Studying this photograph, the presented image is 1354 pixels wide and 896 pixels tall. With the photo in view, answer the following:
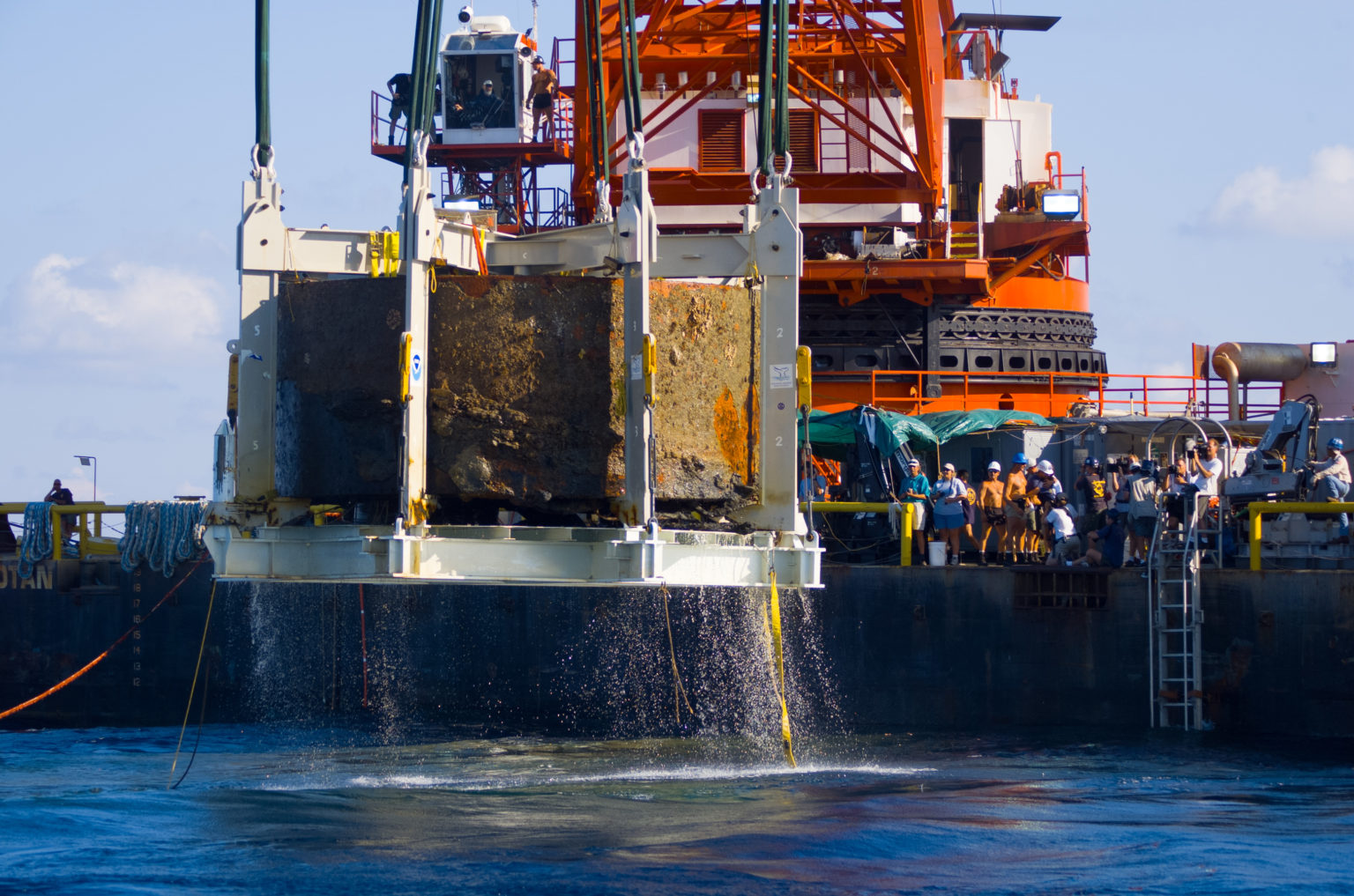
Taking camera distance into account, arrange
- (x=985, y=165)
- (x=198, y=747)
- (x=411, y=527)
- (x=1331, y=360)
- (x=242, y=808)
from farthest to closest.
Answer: (x=985, y=165) < (x=1331, y=360) < (x=198, y=747) < (x=242, y=808) < (x=411, y=527)

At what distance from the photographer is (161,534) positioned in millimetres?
23578

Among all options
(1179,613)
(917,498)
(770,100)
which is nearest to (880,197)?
(917,498)

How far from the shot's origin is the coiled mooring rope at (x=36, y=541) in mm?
24562

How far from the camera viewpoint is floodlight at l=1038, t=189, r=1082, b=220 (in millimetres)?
31344

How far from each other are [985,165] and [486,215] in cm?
2152

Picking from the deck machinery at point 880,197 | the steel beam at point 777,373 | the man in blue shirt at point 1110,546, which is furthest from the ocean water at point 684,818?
the deck machinery at point 880,197

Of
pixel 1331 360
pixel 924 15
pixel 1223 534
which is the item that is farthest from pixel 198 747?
pixel 1331 360

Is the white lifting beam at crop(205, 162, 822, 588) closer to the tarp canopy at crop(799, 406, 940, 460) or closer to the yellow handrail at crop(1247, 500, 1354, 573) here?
the yellow handrail at crop(1247, 500, 1354, 573)

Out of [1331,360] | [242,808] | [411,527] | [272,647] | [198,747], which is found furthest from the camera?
[1331,360]

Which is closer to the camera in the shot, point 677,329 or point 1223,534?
point 677,329

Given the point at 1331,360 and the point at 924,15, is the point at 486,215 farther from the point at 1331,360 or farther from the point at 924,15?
the point at 1331,360

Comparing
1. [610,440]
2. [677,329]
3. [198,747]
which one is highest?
[677,329]

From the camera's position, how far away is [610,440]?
1406 cm

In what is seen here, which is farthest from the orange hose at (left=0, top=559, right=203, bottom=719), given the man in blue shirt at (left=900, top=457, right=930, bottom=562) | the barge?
the man in blue shirt at (left=900, top=457, right=930, bottom=562)
